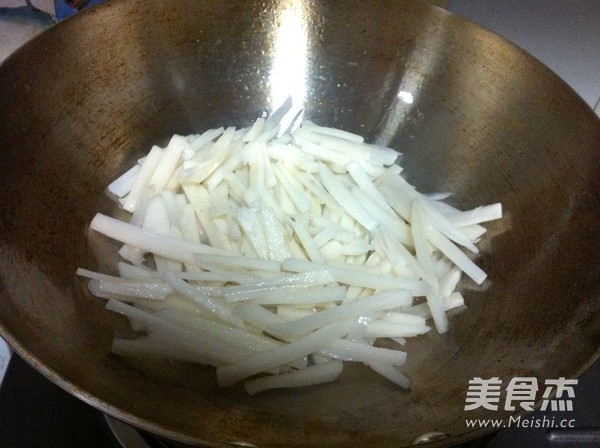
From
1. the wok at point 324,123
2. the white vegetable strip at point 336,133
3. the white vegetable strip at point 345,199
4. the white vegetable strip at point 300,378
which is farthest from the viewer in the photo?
the white vegetable strip at point 336,133

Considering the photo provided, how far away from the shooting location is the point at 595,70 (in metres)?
1.77

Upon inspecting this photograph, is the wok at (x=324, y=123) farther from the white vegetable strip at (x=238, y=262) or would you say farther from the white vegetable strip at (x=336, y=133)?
the white vegetable strip at (x=238, y=262)

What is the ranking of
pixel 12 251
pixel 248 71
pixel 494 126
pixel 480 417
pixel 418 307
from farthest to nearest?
pixel 248 71 < pixel 494 126 < pixel 418 307 < pixel 12 251 < pixel 480 417

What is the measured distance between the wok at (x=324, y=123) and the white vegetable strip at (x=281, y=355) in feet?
0.14

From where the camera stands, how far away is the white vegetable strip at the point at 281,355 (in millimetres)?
949

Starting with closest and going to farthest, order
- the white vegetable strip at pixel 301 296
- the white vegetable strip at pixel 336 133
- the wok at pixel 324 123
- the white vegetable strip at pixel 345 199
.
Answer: the wok at pixel 324 123, the white vegetable strip at pixel 301 296, the white vegetable strip at pixel 345 199, the white vegetable strip at pixel 336 133

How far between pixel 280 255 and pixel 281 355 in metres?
0.25

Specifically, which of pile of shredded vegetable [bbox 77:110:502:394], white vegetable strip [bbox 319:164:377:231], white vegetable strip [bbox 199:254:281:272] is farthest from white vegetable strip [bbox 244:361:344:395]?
white vegetable strip [bbox 319:164:377:231]

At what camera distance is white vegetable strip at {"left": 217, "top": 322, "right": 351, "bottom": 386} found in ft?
3.11

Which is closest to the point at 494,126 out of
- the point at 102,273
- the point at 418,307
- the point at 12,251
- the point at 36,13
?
the point at 418,307

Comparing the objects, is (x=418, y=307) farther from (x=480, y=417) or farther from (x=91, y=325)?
(x=91, y=325)

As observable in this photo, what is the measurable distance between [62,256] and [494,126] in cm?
99

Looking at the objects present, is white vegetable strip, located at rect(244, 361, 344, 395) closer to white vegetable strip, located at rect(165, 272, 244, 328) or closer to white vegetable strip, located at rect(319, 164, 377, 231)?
white vegetable strip, located at rect(165, 272, 244, 328)

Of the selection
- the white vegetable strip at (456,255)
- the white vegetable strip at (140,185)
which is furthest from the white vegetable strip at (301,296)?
the white vegetable strip at (140,185)
